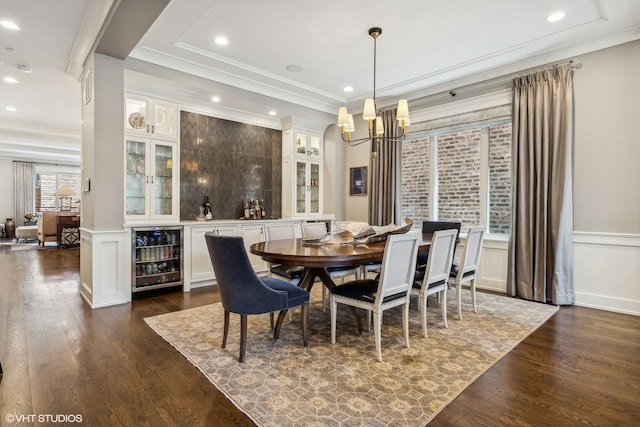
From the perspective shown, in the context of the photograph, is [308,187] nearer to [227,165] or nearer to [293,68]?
[227,165]

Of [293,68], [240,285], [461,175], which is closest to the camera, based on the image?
[240,285]

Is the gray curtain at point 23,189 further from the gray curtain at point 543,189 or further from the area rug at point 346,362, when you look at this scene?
the gray curtain at point 543,189

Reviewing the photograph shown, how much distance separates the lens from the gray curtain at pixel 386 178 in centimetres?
529

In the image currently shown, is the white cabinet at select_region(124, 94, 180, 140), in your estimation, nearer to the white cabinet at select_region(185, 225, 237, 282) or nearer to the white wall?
the white cabinet at select_region(185, 225, 237, 282)

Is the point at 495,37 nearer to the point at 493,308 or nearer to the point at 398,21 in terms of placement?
the point at 398,21

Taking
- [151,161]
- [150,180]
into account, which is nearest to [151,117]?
[151,161]

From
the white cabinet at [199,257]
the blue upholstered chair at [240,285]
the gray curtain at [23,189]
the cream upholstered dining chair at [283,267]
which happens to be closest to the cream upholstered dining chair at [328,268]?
the cream upholstered dining chair at [283,267]

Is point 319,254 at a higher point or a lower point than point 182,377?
Answer: higher

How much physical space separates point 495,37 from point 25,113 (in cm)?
832

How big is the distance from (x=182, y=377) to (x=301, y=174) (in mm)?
4102

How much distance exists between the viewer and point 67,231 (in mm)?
8523

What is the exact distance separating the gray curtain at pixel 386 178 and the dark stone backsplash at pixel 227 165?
1710 mm

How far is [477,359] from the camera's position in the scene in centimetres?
243

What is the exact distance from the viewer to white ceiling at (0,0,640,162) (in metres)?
3.03
